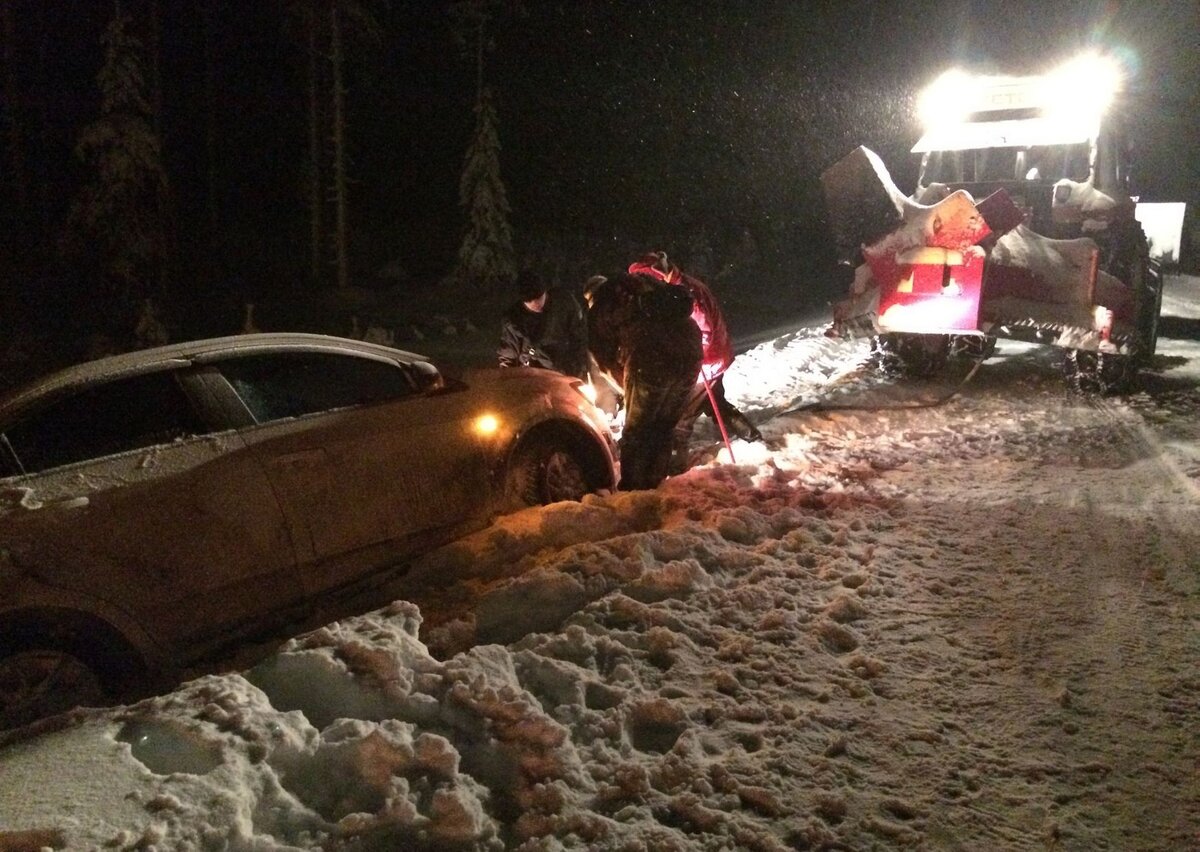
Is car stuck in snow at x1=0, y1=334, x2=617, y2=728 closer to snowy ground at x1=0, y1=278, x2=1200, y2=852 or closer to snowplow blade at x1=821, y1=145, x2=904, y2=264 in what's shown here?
snowy ground at x1=0, y1=278, x2=1200, y2=852

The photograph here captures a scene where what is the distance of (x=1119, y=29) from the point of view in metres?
22.2

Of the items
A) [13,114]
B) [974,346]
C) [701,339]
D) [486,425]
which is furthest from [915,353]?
[13,114]

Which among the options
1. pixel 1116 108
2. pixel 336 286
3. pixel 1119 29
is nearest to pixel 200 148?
pixel 336 286

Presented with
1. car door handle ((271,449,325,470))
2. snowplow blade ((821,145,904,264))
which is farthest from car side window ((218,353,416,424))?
snowplow blade ((821,145,904,264))

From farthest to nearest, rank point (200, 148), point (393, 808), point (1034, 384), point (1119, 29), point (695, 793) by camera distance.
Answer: point (200, 148) < point (1119, 29) < point (1034, 384) < point (695, 793) < point (393, 808)

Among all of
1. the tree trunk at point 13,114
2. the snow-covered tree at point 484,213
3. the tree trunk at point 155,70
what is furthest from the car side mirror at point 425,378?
the tree trunk at point 13,114

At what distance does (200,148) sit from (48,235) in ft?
28.8

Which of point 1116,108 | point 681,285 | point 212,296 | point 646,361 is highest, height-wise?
point 1116,108

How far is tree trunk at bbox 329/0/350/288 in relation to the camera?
2578 centimetres

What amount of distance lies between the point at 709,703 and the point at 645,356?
3.28 metres

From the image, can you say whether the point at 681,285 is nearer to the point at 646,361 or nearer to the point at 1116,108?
the point at 646,361

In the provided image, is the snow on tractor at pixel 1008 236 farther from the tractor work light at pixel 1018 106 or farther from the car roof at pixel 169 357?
the car roof at pixel 169 357

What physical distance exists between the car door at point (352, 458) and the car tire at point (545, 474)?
1.04 feet

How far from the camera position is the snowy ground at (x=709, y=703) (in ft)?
9.56
